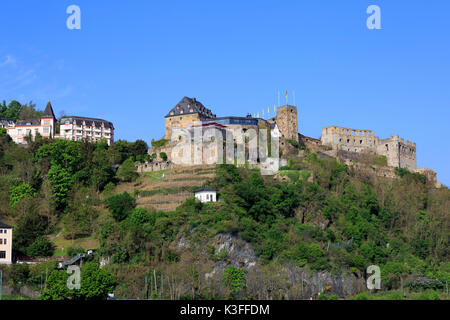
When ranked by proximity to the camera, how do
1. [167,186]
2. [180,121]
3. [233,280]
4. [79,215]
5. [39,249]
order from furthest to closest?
[180,121]
[167,186]
[79,215]
[39,249]
[233,280]

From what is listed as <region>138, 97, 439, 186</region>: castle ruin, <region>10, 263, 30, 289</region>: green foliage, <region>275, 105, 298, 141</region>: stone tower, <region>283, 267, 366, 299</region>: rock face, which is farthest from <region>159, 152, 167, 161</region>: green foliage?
<region>10, 263, 30, 289</region>: green foliage

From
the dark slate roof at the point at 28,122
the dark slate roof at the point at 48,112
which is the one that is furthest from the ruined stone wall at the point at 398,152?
the dark slate roof at the point at 28,122

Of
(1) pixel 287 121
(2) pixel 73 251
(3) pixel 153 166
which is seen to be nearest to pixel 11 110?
(3) pixel 153 166

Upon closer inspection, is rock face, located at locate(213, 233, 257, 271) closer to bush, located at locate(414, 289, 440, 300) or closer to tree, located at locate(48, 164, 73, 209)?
bush, located at locate(414, 289, 440, 300)

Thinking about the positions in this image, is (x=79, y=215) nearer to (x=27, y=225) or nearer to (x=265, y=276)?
(x=27, y=225)

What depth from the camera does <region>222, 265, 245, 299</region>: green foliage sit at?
60031 millimetres

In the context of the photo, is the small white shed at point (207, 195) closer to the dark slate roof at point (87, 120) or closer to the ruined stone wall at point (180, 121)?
the ruined stone wall at point (180, 121)

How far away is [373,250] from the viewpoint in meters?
70.0

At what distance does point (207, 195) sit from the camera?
68875 mm

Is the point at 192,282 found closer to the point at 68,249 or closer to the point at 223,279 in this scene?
the point at 223,279

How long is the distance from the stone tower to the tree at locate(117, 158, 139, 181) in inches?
806

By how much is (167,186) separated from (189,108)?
20770 millimetres
